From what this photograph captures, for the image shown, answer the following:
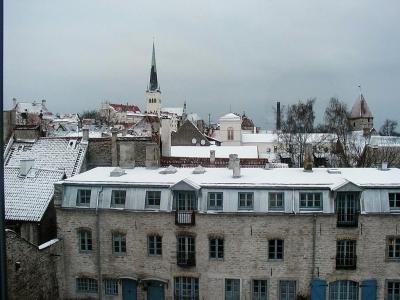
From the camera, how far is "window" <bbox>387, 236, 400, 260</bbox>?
835 inches

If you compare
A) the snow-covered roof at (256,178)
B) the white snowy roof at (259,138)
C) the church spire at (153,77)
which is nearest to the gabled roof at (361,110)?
the white snowy roof at (259,138)

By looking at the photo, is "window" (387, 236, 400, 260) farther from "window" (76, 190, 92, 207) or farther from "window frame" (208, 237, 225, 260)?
"window" (76, 190, 92, 207)

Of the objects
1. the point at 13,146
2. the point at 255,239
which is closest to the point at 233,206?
the point at 255,239

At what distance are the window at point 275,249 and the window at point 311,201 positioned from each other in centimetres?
222

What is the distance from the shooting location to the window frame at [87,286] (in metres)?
23.0

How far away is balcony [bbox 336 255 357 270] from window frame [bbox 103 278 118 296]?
1170cm

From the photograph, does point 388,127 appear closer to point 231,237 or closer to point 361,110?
point 361,110

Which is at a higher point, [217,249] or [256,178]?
[256,178]

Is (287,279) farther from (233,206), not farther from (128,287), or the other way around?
(128,287)

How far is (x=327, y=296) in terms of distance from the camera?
70.7 feet

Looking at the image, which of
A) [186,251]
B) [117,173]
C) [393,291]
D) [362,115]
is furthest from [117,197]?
[362,115]

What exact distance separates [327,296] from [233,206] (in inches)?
263

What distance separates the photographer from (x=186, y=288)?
22312 millimetres

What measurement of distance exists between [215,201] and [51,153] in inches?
613
